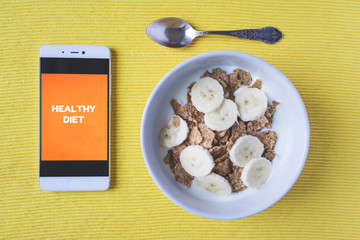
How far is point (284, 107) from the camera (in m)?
0.67

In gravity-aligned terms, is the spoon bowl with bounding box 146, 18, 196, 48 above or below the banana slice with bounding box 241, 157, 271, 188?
above

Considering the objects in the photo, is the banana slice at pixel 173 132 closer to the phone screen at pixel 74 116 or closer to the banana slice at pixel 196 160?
the banana slice at pixel 196 160

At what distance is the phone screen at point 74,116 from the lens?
0.68 meters

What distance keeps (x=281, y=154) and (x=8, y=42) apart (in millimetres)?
725

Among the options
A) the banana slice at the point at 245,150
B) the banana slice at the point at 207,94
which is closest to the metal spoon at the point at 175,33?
the banana slice at the point at 207,94

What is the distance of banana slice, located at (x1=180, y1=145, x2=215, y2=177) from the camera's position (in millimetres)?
644

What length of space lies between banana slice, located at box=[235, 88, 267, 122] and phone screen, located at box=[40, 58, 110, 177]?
1.06ft

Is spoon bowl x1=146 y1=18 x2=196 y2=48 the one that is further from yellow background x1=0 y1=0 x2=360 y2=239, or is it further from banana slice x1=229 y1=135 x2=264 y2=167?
banana slice x1=229 y1=135 x2=264 y2=167

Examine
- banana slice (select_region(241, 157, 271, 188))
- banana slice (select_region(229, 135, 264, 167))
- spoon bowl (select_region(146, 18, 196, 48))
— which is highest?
spoon bowl (select_region(146, 18, 196, 48))

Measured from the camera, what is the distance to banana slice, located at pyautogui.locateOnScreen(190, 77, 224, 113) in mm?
649

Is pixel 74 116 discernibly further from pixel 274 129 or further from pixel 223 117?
pixel 274 129

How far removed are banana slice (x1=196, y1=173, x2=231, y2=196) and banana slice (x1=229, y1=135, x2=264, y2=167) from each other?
5 centimetres

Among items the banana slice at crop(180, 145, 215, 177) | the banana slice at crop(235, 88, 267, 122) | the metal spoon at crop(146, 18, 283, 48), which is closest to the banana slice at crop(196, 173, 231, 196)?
the banana slice at crop(180, 145, 215, 177)

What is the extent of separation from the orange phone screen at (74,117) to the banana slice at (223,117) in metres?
0.25
